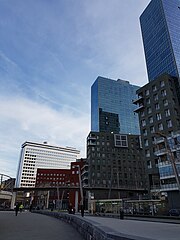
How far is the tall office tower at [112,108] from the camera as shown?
141 metres

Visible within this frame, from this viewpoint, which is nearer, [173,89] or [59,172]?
[173,89]

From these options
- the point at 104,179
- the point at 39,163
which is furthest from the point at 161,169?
the point at 39,163

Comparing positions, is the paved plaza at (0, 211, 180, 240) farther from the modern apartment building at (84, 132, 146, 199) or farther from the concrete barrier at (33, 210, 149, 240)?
the modern apartment building at (84, 132, 146, 199)

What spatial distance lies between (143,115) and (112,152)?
37.6 metres

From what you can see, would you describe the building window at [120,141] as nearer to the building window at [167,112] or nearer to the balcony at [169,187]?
the building window at [167,112]

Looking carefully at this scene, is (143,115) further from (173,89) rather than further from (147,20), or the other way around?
(147,20)

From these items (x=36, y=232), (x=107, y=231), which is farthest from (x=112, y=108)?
(x=107, y=231)

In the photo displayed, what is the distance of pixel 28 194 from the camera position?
139750mm

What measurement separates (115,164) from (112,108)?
2341 inches

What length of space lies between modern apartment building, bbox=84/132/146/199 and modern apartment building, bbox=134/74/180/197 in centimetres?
2868

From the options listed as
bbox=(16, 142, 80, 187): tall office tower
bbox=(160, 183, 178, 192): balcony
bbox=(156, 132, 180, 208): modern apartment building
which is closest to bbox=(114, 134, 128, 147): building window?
bbox=(156, 132, 180, 208): modern apartment building

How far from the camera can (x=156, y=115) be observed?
58.6 m

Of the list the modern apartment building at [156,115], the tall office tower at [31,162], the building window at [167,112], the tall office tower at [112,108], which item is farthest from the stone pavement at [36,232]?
the tall office tower at [31,162]

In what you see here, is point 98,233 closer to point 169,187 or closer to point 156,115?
point 169,187
